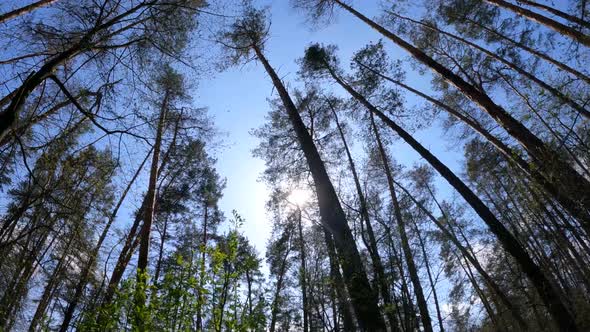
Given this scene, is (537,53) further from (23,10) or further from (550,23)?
(23,10)

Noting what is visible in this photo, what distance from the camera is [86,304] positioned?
172 inches

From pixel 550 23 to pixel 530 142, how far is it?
9.82 feet

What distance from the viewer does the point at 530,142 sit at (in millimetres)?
5824

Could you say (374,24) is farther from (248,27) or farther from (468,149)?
(468,149)

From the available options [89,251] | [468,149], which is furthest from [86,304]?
[468,149]

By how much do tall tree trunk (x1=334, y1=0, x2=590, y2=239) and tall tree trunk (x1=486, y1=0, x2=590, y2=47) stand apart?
5.81ft

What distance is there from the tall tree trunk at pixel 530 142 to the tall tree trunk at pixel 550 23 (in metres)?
1.77

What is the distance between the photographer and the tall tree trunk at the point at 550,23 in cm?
605

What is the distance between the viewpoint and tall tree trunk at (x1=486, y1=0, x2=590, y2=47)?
19.9ft

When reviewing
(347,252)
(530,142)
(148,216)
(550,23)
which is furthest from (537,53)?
(148,216)

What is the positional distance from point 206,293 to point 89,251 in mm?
2219

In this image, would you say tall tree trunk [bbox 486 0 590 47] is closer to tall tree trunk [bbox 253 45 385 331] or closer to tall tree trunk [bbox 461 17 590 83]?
tall tree trunk [bbox 461 17 590 83]

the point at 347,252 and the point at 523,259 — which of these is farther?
the point at 523,259

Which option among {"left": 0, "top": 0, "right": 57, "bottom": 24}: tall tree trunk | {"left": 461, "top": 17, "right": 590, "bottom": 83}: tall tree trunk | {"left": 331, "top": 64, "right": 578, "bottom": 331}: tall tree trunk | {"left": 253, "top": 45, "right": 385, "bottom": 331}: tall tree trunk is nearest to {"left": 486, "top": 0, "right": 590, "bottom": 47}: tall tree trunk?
{"left": 461, "top": 17, "right": 590, "bottom": 83}: tall tree trunk
